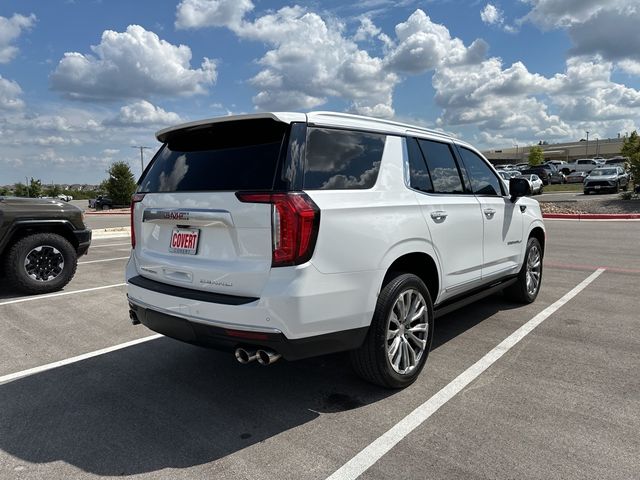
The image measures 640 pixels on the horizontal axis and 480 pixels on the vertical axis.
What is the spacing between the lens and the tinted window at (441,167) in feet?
13.0

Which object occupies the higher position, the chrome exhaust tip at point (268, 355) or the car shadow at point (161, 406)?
the chrome exhaust tip at point (268, 355)

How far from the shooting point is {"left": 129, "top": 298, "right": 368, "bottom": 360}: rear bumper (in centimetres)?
279

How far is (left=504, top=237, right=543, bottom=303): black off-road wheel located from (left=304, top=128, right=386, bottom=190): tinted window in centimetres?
299

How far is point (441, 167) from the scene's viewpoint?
4.15 m

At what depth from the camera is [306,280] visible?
276 centimetres

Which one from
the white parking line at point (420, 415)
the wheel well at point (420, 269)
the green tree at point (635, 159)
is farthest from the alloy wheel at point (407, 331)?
the green tree at point (635, 159)

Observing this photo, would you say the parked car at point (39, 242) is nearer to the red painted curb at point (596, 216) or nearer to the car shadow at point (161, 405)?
the car shadow at point (161, 405)

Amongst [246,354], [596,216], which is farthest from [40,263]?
[596,216]

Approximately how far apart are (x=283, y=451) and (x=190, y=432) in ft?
2.07

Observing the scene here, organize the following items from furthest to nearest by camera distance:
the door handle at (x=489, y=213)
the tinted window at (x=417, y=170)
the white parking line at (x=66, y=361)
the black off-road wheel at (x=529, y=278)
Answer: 1. the black off-road wheel at (x=529, y=278)
2. the door handle at (x=489, y=213)
3. the white parking line at (x=66, y=361)
4. the tinted window at (x=417, y=170)

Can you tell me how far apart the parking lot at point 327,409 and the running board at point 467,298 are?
15.6 inches

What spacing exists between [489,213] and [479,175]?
0.42 m

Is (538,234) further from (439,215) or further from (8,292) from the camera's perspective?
(8,292)

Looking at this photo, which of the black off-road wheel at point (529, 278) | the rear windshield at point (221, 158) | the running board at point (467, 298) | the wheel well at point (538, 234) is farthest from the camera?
the wheel well at point (538, 234)
